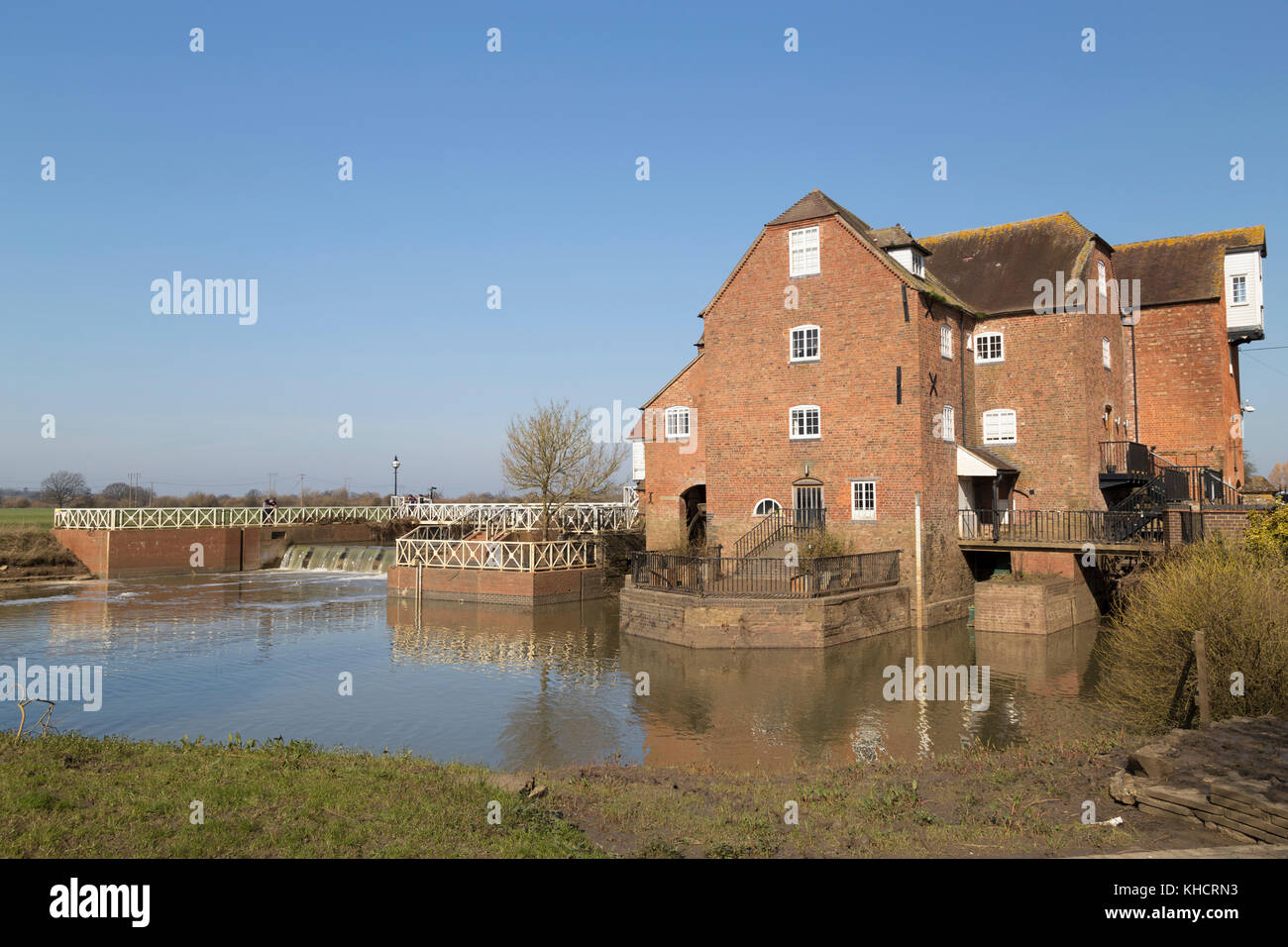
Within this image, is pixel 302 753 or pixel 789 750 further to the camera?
pixel 789 750

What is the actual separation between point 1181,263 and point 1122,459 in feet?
31.1

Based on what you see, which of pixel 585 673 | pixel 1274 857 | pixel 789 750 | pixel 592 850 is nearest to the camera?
pixel 1274 857

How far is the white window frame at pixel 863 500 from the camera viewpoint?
26.7 m

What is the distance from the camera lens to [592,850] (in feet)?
24.4

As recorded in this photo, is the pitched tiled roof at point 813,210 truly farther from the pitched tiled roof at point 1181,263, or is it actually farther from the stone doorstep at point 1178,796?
the stone doorstep at point 1178,796

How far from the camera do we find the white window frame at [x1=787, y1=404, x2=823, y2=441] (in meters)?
27.6

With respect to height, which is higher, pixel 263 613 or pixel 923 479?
pixel 923 479

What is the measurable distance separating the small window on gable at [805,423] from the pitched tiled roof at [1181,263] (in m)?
15.5

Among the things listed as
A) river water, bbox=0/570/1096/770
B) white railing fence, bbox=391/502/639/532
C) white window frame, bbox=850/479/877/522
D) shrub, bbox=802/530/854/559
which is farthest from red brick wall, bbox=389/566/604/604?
white window frame, bbox=850/479/877/522

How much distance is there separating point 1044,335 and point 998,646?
11474 millimetres

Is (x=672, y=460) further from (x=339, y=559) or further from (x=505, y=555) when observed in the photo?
(x=339, y=559)

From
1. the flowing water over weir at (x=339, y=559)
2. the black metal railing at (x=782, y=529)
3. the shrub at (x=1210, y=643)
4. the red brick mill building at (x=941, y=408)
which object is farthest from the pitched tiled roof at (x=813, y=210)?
the flowing water over weir at (x=339, y=559)
